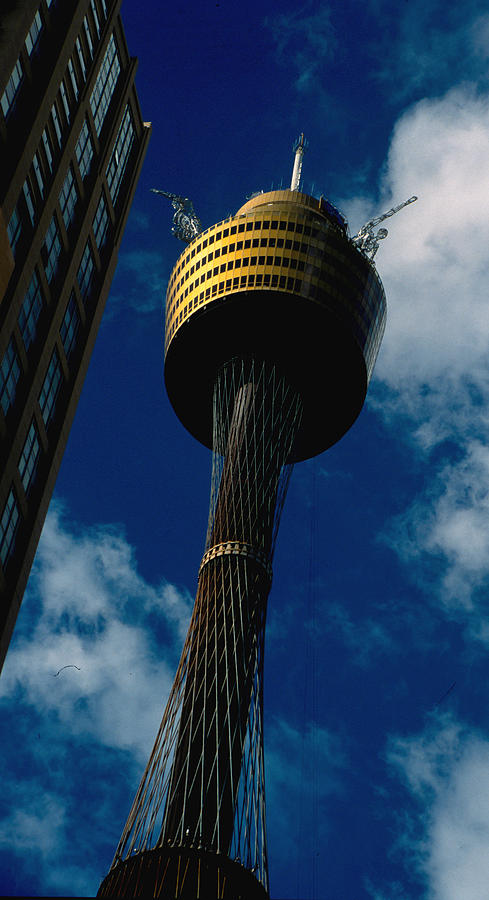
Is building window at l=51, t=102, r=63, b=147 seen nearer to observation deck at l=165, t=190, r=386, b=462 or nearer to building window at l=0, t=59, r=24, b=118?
building window at l=0, t=59, r=24, b=118

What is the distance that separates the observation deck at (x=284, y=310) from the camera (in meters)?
101

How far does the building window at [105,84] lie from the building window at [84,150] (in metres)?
1.61

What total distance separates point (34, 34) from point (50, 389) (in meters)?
17.1

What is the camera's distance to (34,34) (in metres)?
50.6

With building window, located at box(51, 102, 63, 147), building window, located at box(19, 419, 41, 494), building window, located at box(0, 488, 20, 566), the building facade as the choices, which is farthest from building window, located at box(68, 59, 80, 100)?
building window, located at box(0, 488, 20, 566)

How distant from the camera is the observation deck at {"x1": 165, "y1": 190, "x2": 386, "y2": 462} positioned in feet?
331

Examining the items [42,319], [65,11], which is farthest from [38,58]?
[42,319]

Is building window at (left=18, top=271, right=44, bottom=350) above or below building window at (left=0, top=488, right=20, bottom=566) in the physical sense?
above

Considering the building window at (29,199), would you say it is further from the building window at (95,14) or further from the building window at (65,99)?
the building window at (95,14)

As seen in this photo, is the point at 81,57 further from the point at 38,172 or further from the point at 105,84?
the point at 38,172

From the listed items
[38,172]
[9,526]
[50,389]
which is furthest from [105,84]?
[9,526]

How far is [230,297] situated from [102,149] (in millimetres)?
41740

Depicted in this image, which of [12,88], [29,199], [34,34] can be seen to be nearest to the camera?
[12,88]

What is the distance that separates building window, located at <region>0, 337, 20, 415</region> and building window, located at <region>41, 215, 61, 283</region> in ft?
19.2
